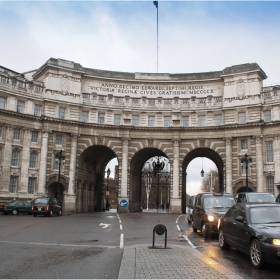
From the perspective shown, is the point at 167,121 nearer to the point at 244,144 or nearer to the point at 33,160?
the point at 244,144

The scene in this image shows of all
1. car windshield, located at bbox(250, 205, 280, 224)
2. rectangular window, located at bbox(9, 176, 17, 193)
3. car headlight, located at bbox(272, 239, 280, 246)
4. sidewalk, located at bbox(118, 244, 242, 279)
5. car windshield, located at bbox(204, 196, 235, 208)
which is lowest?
sidewalk, located at bbox(118, 244, 242, 279)

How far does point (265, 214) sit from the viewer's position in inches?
421

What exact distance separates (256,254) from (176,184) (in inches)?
1389

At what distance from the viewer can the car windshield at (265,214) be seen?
1037 centimetres

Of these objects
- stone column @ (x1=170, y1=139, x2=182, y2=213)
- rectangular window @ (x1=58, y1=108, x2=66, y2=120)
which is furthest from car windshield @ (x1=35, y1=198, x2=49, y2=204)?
stone column @ (x1=170, y1=139, x2=182, y2=213)

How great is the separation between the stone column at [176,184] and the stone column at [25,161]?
1753cm

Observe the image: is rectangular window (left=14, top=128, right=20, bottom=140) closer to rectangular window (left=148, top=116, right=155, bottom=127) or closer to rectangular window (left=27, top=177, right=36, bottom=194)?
rectangular window (left=27, top=177, right=36, bottom=194)

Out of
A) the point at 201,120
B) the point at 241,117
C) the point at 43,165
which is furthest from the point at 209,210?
the point at 201,120

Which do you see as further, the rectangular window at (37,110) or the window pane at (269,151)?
the rectangular window at (37,110)

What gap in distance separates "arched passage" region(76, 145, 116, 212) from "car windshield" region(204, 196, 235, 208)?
2907cm

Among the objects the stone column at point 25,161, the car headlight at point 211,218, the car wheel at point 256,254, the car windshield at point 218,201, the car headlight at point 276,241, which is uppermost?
the stone column at point 25,161

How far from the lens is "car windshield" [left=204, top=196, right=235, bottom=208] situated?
1738 cm

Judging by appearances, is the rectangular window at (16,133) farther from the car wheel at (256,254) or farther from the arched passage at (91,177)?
the car wheel at (256,254)

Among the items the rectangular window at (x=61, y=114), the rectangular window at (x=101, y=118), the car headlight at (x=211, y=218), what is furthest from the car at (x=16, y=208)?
the car headlight at (x=211, y=218)
